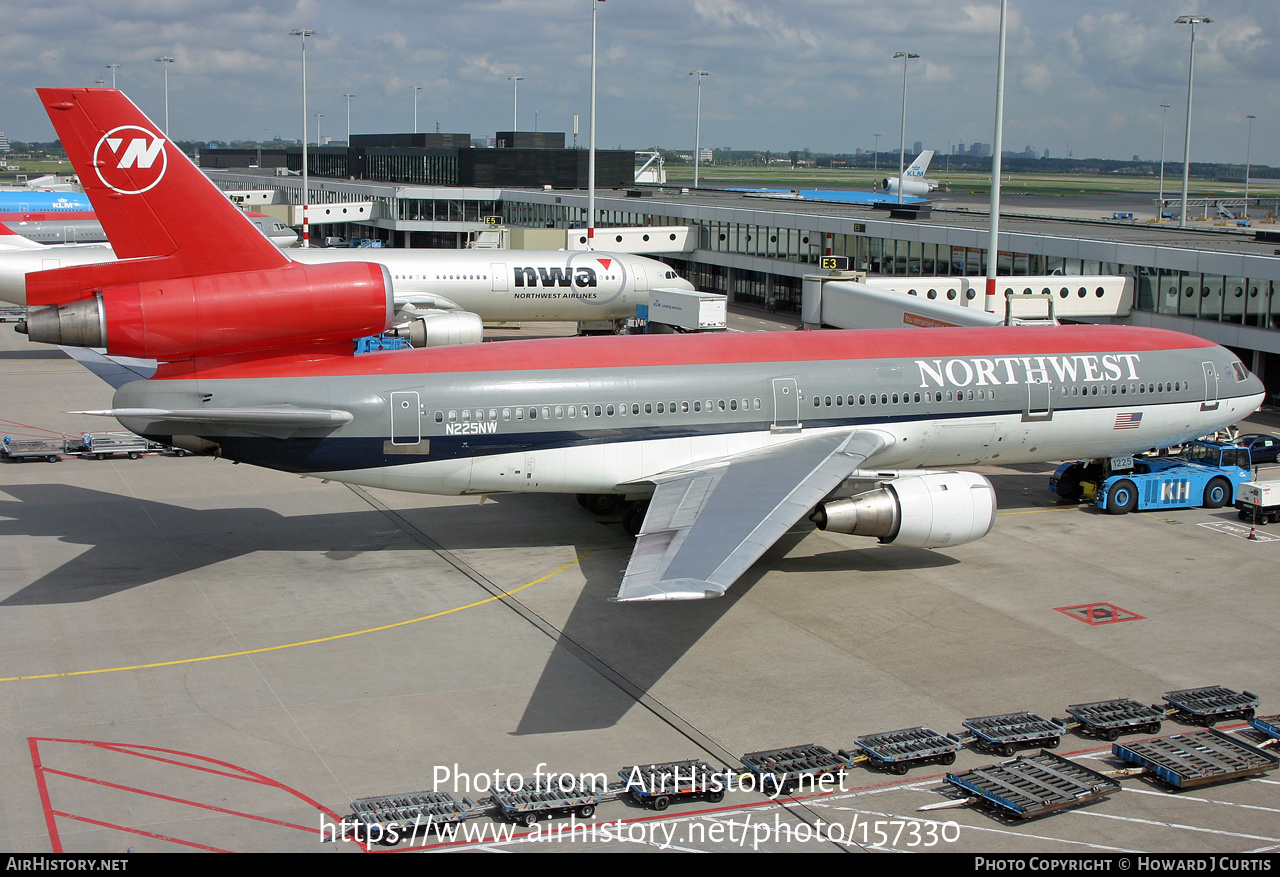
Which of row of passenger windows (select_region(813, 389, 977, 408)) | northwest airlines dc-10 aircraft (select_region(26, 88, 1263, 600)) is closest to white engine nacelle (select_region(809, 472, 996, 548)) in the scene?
northwest airlines dc-10 aircraft (select_region(26, 88, 1263, 600))

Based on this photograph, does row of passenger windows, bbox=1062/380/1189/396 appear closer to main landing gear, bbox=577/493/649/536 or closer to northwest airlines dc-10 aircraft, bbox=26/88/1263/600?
northwest airlines dc-10 aircraft, bbox=26/88/1263/600

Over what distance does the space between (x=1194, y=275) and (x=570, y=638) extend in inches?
1352

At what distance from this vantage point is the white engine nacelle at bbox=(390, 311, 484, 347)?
49.4 metres

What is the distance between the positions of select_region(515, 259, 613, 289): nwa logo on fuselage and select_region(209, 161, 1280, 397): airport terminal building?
15556 millimetres

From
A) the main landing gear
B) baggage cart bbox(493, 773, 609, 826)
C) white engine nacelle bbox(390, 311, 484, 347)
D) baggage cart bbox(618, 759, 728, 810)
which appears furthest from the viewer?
white engine nacelle bbox(390, 311, 484, 347)

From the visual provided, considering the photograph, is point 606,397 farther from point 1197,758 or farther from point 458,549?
point 1197,758

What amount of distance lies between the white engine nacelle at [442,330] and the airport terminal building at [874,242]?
19.7 meters

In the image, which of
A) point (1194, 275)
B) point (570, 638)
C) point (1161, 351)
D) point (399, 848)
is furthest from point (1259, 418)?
point (399, 848)

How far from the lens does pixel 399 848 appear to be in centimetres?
1456

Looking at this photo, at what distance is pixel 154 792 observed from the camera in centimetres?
1579

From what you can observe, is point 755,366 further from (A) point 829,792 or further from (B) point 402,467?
(A) point 829,792

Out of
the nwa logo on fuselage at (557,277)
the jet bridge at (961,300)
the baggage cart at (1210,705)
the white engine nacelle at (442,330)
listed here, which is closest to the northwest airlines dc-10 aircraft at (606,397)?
the baggage cart at (1210,705)

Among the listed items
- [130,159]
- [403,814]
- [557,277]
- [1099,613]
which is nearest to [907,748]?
[403,814]

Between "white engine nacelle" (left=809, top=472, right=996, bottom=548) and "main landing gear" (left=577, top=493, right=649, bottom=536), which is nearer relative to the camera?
"white engine nacelle" (left=809, top=472, right=996, bottom=548)
